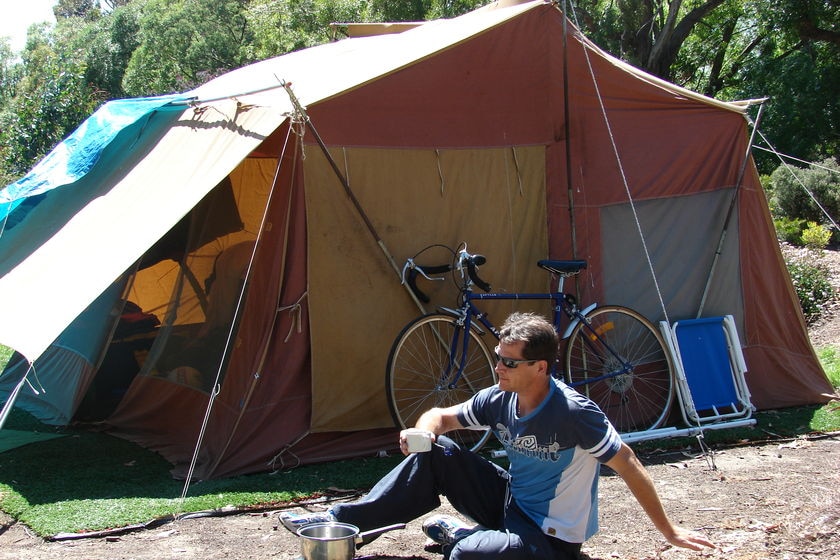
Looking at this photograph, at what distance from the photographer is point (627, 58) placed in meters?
16.9

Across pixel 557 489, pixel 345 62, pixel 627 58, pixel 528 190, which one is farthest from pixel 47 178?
pixel 627 58

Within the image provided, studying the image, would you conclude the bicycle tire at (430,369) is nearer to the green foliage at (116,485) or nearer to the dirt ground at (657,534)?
the green foliage at (116,485)

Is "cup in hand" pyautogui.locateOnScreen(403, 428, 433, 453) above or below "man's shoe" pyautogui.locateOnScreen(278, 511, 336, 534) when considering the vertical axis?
above

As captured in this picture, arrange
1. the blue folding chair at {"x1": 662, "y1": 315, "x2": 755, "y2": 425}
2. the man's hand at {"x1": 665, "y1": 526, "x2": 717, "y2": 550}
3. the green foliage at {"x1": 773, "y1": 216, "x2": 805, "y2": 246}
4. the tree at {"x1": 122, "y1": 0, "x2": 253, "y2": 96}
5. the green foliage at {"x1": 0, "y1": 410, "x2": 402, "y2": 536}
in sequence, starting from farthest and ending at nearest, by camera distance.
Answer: the tree at {"x1": 122, "y1": 0, "x2": 253, "y2": 96} → the green foliage at {"x1": 773, "y1": 216, "x2": 805, "y2": 246} → the blue folding chair at {"x1": 662, "y1": 315, "x2": 755, "y2": 425} → the green foliage at {"x1": 0, "y1": 410, "x2": 402, "y2": 536} → the man's hand at {"x1": 665, "y1": 526, "x2": 717, "y2": 550}

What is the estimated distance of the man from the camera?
3061 mm

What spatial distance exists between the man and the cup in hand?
0.9 inches

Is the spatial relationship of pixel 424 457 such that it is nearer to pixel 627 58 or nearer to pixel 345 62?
pixel 345 62

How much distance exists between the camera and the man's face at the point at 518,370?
314cm

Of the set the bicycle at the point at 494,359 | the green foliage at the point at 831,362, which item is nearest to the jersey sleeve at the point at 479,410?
the bicycle at the point at 494,359

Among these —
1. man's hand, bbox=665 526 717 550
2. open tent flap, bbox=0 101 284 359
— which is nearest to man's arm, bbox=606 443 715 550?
man's hand, bbox=665 526 717 550

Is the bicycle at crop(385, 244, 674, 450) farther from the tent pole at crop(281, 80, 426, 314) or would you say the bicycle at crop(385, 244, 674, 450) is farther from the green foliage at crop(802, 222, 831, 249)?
the green foliage at crop(802, 222, 831, 249)

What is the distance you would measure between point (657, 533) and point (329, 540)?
5.60ft

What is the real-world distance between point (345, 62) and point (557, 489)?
3.78m

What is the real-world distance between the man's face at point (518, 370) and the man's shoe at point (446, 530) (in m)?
0.66
